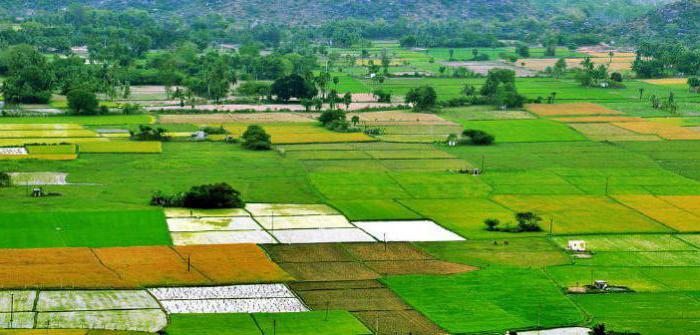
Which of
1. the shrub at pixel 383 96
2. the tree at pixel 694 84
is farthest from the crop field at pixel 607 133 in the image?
the tree at pixel 694 84

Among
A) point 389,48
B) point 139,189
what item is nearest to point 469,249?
point 139,189

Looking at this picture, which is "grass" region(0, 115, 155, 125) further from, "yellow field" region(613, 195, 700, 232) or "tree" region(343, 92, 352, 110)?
"yellow field" region(613, 195, 700, 232)

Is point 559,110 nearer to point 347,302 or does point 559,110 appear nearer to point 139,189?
point 139,189

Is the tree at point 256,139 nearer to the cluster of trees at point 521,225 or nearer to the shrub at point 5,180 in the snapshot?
the shrub at point 5,180

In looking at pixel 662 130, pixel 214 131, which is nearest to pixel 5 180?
pixel 214 131

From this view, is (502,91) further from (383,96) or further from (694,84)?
(694,84)

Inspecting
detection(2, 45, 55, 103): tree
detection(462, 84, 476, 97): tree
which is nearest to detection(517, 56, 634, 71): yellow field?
detection(462, 84, 476, 97): tree
